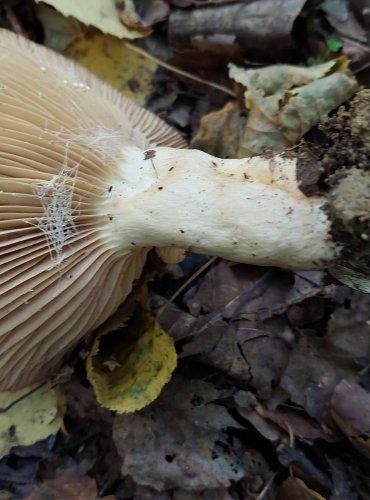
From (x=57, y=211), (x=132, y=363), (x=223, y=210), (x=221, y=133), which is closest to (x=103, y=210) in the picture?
(x=57, y=211)

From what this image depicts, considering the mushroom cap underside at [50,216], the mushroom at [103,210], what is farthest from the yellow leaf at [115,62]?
the mushroom at [103,210]

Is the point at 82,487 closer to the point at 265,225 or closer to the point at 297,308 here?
the point at 297,308

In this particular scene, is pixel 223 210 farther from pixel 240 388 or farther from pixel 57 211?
pixel 240 388

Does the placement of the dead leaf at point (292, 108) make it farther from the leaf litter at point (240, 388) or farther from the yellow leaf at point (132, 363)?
the yellow leaf at point (132, 363)


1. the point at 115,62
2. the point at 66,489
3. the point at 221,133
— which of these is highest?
the point at 115,62

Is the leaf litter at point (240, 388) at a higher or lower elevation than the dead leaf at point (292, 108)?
lower

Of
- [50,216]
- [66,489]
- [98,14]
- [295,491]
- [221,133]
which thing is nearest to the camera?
[50,216]

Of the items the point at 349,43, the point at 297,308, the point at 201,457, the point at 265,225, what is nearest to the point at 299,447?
the point at 201,457
